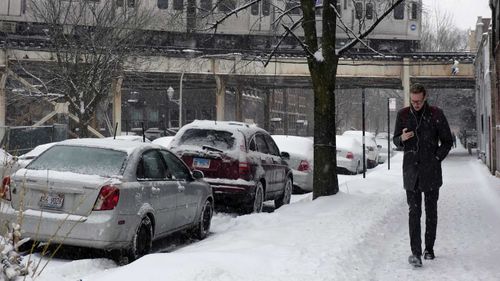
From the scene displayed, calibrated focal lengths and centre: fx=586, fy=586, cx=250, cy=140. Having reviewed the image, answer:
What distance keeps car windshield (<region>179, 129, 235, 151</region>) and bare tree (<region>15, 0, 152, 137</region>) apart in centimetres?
1258

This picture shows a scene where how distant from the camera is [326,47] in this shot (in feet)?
36.8

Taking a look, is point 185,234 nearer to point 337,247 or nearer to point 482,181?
point 337,247

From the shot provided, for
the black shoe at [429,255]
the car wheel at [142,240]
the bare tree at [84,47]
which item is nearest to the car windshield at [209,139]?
the car wheel at [142,240]

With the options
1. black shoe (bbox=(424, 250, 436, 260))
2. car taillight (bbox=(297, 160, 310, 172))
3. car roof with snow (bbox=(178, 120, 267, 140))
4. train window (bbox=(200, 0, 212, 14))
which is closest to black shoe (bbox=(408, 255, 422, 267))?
black shoe (bbox=(424, 250, 436, 260))

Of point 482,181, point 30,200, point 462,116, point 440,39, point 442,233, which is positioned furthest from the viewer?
point 462,116

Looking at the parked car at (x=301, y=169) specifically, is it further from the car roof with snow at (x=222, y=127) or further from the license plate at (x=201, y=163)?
the license plate at (x=201, y=163)

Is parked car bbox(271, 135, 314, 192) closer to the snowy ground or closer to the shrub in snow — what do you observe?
the snowy ground

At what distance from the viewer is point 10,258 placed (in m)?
3.51

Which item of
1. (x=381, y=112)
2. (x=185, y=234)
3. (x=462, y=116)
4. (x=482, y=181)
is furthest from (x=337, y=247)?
(x=381, y=112)

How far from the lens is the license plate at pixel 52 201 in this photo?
6.09 meters

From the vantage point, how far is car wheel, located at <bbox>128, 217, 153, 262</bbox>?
6351 millimetres

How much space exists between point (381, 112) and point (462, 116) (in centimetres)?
1777

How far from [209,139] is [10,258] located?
6710mm

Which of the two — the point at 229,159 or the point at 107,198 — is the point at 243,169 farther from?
the point at 107,198
